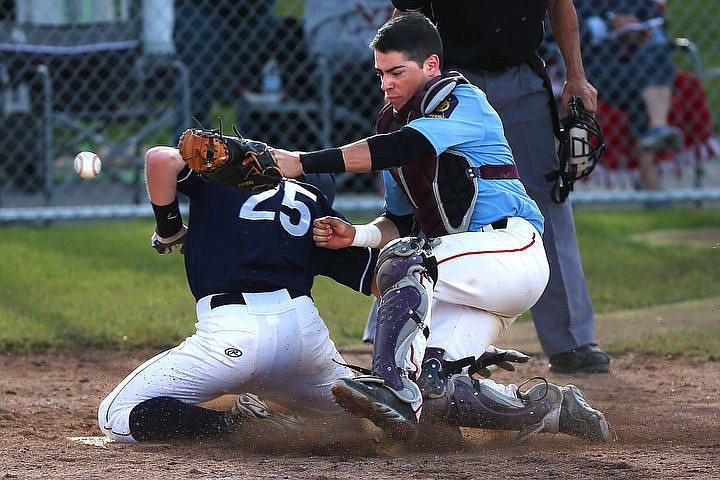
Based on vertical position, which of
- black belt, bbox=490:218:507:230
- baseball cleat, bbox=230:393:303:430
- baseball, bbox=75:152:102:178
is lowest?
baseball cleat, bbox=230:393:303:430

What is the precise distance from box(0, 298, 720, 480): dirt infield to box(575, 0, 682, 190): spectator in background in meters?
4.26

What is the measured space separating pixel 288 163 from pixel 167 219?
0.65 meters

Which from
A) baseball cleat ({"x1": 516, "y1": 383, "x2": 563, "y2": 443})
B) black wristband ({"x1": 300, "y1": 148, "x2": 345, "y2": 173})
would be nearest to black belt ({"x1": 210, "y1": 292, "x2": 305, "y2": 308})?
black wristband ({"x1": 300, "y1": 148, "x2": 345, "y2": 173})

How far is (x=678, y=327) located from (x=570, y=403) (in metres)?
2.27

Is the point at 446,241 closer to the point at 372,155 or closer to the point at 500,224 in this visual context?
the point at 500,224

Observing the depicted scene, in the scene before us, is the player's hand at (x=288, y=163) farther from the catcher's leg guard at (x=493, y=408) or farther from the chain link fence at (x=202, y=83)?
the chain link fence at (x=202, y=83)

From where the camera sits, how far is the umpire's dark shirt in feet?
15.4

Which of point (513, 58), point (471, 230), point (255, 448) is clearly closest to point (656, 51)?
point (513, 58)

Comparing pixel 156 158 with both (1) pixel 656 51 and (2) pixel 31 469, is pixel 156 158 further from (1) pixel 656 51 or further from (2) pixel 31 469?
(1) pixel 656 51

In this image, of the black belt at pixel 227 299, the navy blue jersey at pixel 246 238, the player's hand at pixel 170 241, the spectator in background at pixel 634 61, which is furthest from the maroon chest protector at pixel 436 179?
the spectator in background at pixel 634 61

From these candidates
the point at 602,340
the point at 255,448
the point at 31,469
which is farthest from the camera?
the point at 602,340

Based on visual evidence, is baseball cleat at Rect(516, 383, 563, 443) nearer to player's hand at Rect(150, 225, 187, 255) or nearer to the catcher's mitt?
the catcher's mitt

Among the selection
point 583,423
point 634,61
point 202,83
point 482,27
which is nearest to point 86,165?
point 482,27

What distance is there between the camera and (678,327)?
598cm
